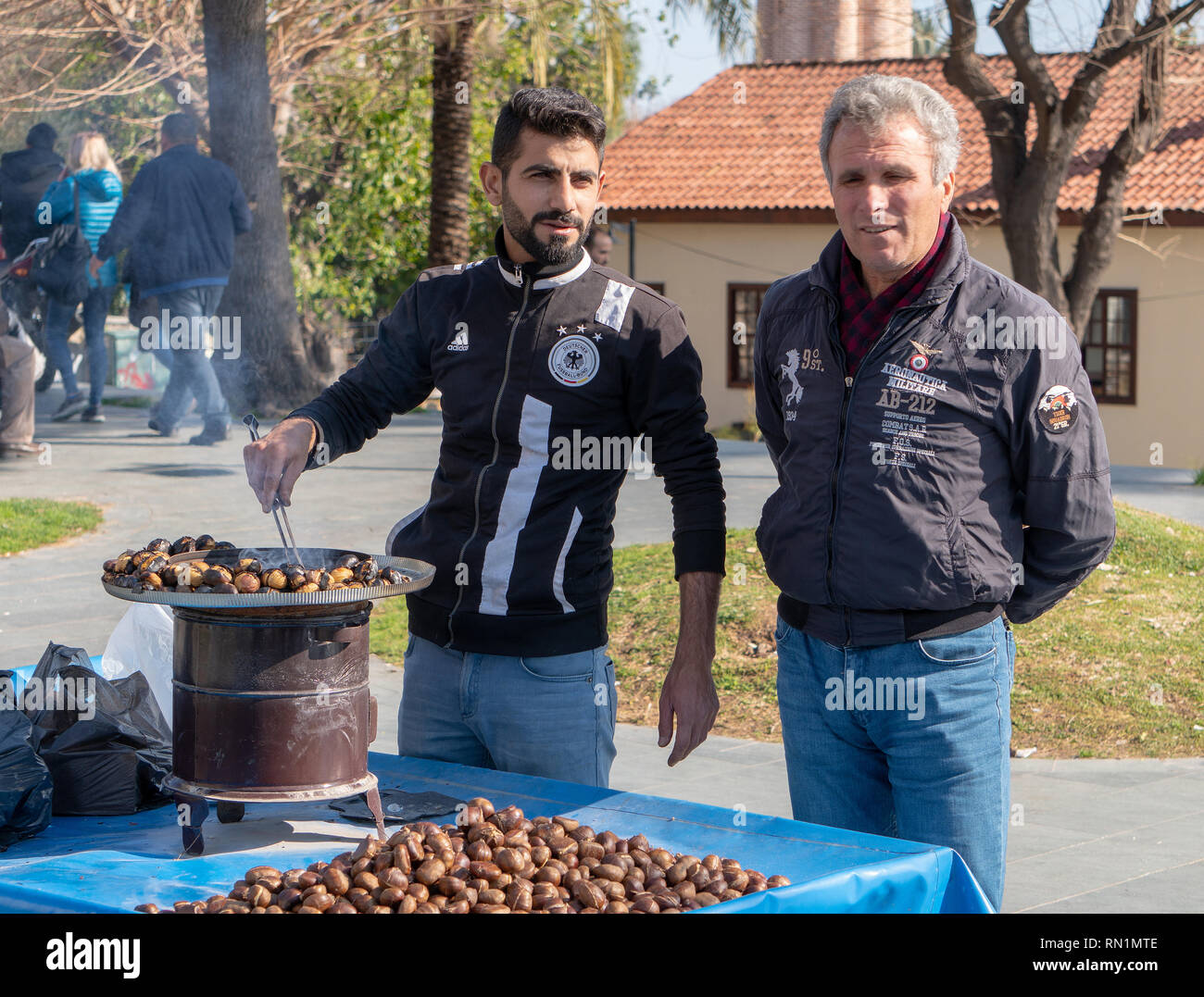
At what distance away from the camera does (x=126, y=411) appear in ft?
49.1

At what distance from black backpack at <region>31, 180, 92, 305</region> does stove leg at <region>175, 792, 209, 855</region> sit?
10943 mm

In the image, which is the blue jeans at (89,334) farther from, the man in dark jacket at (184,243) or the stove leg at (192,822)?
the stove leg at (192,822)

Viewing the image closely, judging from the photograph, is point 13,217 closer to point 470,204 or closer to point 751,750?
point 751,750

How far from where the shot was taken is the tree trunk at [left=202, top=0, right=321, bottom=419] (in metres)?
14.4

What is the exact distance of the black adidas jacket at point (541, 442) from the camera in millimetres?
3598

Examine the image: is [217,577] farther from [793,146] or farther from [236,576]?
[793,146]

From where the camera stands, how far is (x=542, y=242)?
3.60 m

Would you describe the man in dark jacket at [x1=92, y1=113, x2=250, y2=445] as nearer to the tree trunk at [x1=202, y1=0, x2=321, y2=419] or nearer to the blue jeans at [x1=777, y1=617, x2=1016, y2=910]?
the tree trunk at [x1=202, y1=0, x2=321, y2=419]

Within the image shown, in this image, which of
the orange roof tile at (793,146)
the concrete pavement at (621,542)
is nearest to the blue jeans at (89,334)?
the concrete pavement at (621,542)

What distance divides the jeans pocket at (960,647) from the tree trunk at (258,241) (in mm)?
12202

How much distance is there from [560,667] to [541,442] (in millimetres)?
537

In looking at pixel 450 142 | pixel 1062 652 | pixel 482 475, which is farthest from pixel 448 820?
pixel 450 142

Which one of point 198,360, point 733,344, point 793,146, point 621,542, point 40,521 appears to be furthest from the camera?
point 793,146

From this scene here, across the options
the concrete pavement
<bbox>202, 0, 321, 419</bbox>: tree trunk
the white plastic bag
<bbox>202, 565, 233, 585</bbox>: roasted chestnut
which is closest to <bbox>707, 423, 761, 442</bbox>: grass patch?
the concrete pavement
